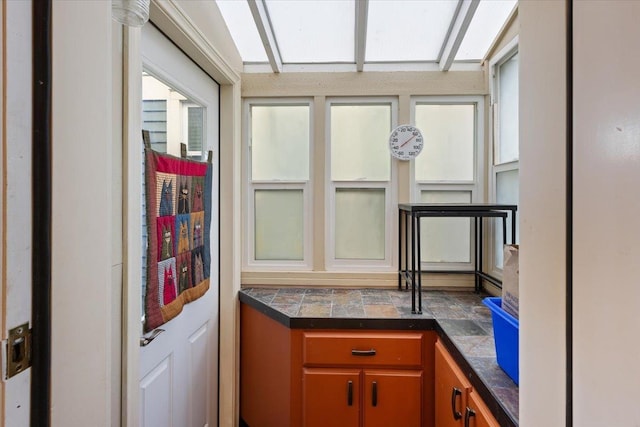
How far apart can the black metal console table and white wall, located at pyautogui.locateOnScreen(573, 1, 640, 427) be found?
3.64ft

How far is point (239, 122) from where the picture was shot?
1.95 m

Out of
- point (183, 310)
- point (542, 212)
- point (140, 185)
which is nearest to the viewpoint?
point (542, 212)

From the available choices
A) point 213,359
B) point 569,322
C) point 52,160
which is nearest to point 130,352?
point 52,160

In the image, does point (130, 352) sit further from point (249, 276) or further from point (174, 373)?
point (249, 276)

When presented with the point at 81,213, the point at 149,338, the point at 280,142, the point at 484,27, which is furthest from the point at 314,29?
the point at 149,338

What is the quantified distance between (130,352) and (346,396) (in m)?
1.05

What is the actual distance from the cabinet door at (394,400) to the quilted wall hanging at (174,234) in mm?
995

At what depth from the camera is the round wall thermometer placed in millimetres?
1979

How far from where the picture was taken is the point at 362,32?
1.60 metres

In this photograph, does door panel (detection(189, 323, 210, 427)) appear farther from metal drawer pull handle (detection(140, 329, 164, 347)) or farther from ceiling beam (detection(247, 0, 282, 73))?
ceiling beam (detection(247, 0, 282, 73))

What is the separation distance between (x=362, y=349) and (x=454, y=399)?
47cm

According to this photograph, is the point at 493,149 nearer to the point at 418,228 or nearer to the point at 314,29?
the point at 418,228

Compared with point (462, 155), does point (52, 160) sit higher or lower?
lower

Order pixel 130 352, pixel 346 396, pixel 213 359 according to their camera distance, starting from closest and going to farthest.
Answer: pixel 130 352 → pixel 346 396 → pixel 213 359
